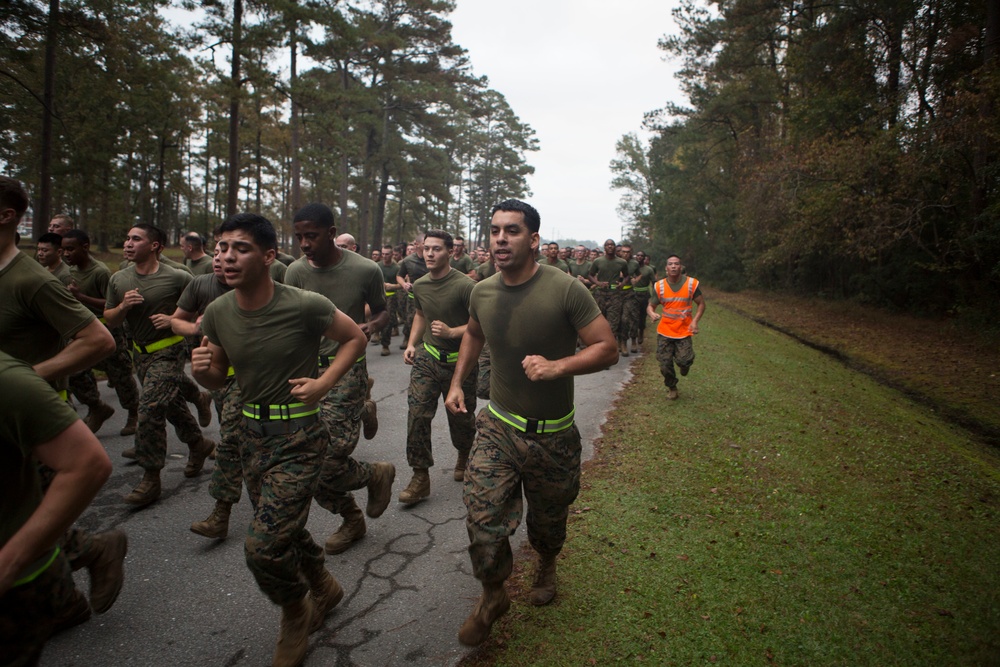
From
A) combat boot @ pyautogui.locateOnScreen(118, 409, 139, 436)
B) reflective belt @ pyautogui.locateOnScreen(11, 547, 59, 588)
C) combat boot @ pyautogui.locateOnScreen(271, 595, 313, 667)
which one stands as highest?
reflective belt @ pyautogui.locateOnScreen(11, 547, 59, 588)

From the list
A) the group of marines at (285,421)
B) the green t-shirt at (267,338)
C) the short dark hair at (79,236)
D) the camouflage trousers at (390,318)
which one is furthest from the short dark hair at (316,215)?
the camouflage trousers at (390,318)

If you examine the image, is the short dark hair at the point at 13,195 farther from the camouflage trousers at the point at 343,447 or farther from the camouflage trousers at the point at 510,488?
the camouflage trousers at the point at 510,488

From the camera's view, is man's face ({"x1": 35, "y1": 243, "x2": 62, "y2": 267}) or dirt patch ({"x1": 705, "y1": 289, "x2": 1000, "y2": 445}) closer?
man's face ({"x1": 35, "y1": 243, "x2": 62, "y2": 267})

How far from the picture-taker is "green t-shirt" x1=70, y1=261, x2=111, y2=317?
20.1ft

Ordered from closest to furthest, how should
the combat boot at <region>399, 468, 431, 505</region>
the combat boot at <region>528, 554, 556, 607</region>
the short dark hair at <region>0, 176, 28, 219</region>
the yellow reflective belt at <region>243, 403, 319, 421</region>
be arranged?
the short dark hair at <region>0, 176, 28, 219</region> → the yellow reflective belt at <region>243, 403, 319, 421</region> → the combat boot at <region>528, 554, 556, 607</region> → the combat boot at <region>399, 468, 431, 505</region>

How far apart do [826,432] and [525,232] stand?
20.9 feet

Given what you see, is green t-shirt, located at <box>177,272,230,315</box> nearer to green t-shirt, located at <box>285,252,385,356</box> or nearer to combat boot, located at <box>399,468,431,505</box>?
green t-shirt, located at <box>285,252,385,356</box>

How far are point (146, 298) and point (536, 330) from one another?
4.05 m

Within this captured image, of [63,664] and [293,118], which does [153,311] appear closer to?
[63,664]

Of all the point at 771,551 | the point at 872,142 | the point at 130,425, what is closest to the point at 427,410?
the point at 771,551

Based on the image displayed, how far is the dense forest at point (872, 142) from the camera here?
1566 centimetres

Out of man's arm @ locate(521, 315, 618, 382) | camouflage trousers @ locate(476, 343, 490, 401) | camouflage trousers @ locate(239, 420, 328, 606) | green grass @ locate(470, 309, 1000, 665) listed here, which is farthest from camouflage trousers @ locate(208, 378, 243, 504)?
camouflage trousers @ locate(476, 343, 490, 401)

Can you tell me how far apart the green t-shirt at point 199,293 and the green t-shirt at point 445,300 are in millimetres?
1872

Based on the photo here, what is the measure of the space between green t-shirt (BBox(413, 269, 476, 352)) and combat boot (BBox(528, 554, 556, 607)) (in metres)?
2.56
